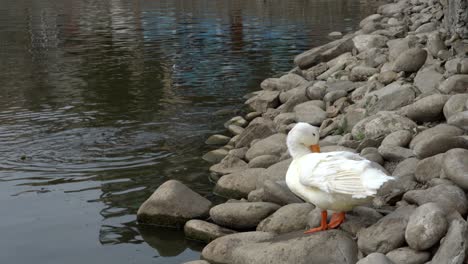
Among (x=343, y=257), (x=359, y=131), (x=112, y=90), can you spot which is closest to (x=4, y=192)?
(x=359, y=131)

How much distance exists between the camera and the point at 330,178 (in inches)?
240

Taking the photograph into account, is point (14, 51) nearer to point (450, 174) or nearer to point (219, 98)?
point (219, 98)

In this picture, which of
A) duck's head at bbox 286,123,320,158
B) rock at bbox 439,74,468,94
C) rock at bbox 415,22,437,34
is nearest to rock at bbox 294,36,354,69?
rock at bbox 415,22,437,34

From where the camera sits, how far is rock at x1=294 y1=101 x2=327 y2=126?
36.4 ft

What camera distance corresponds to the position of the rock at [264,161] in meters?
9.41

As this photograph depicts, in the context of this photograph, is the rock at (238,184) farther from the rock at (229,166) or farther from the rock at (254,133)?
the rock at (254,133)

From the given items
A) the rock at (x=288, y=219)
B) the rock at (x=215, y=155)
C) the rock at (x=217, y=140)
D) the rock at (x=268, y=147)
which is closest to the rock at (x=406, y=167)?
the rock at (x=288, y=219)

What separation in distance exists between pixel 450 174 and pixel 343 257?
1.18m

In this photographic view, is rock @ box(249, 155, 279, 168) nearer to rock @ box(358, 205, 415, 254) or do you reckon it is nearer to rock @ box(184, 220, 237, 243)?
rock @ box(184, 220, 237, 243)

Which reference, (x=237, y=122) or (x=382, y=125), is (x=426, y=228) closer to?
(x=382, y=125)

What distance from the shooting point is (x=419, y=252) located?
5.61 meters

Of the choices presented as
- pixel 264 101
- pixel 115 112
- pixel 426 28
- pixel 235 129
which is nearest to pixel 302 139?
pixel 235 129

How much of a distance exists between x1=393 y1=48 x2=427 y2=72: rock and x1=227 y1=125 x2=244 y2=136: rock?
8.24 ft

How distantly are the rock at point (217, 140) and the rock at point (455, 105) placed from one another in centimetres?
397
